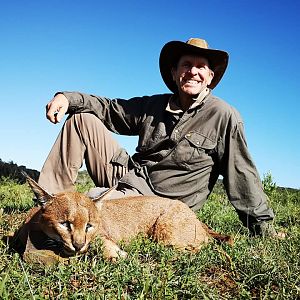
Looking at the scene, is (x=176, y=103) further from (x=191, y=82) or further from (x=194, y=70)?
(x=194, y=70)

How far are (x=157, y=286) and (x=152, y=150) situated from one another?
3.09 meters

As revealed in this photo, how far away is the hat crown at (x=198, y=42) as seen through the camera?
6262 millimetres

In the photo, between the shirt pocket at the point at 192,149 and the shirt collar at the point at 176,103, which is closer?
the shirt pocket at the point at 192,149

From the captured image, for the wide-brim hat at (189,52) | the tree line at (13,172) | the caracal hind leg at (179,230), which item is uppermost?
the wide-brim hat at (189,52)

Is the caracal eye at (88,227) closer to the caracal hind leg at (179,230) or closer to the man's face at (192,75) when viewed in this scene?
the caracal hind leg at (179,230)

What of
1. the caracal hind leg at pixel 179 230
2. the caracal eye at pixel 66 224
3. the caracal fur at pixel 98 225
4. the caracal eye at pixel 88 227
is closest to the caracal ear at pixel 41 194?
the caracal fur at pixel 98 225

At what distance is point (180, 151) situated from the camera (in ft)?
20.1

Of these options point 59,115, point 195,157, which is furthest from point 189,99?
point 59,115

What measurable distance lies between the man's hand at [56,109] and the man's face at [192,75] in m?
1.66

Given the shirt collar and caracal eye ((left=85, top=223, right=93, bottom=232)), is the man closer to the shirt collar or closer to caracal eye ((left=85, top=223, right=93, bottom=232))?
the shirt collar

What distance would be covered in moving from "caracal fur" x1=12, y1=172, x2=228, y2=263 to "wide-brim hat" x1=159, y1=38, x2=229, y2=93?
2.27m

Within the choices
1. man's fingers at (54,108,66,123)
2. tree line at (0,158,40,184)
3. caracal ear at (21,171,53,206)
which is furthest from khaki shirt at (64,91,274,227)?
tree line at (0,158,40,184)

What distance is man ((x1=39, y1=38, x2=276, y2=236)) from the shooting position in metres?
6.07

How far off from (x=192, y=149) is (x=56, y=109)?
6.32ft
